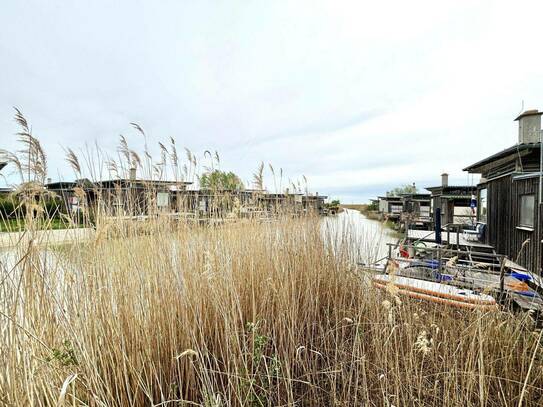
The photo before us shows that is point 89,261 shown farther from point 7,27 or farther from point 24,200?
point 7,27

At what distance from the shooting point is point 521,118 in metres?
7.75

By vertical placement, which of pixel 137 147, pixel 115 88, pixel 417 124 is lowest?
pixel 137 147

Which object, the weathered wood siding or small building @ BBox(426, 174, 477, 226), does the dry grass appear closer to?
the weathered wood siding

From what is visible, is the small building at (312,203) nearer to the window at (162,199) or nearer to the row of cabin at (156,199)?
the row of cabin at (156,199)

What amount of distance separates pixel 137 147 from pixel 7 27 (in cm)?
326

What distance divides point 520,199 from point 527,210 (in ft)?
1.57

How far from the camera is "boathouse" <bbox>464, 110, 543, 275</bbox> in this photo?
241 inches

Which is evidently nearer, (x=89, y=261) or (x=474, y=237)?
(x=89, y=261)

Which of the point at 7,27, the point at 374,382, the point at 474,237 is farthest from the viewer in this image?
the point at 474,237

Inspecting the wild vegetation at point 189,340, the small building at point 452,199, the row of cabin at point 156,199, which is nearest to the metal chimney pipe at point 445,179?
the small building at point 452,199

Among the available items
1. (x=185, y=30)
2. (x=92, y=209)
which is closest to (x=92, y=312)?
(x=92, y=209)

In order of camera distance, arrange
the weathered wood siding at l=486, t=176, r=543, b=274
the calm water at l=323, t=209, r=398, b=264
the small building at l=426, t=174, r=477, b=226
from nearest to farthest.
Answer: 1. the calm water at l=323, t=209, r=398, b=264
2. the weathered wood siding at l=486, t=176, r=543, b=274
3. the small building at l=426, t=174, r=477, b=226

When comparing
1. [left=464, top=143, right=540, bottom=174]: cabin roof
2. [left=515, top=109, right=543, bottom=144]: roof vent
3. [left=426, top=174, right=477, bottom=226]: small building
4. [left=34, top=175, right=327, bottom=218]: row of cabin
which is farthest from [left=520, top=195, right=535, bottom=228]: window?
[left=426, top=174, right=477, bottom=226]: small building

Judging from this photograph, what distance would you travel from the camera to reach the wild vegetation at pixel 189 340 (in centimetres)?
109
